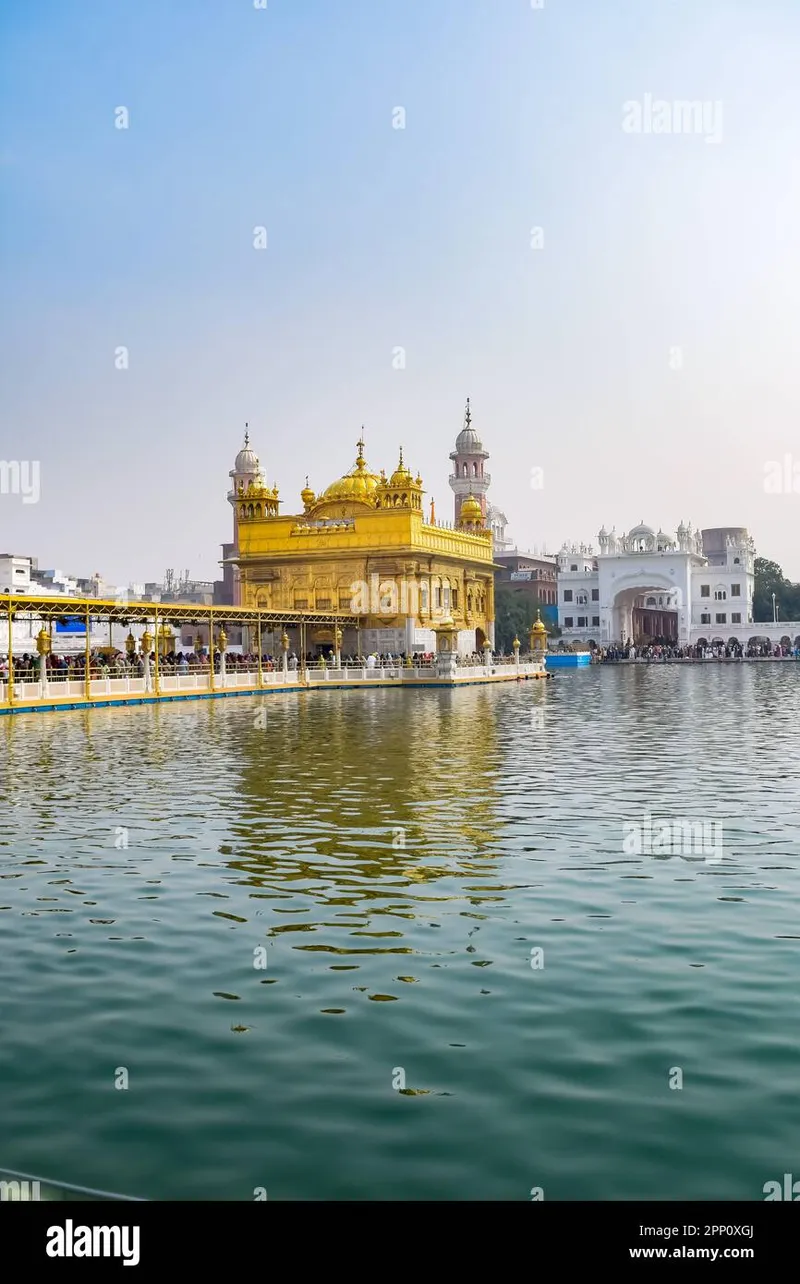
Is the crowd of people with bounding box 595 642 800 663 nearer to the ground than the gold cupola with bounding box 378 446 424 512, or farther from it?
nearer to the ground

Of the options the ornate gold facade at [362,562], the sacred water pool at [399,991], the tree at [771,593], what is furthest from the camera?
the tree at [771,593]

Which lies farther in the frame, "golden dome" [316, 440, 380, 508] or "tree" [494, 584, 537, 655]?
"tree" [494, 584, 537, 655]

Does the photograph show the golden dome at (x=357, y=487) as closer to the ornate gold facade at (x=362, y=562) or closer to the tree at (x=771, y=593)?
the ornate gold facade at (x=362, y=562)

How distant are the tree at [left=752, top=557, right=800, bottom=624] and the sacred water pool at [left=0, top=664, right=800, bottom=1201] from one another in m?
98.0

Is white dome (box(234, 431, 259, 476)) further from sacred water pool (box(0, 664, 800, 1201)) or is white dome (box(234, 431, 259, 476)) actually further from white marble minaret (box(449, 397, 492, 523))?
sacred water pool (box(0, 664, 800, 1201))

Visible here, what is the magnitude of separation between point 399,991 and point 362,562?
58.4 meters

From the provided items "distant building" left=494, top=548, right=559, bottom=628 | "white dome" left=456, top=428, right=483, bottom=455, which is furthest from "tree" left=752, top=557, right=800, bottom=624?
"white dome" left=456, top=428, right=483, bottom=455

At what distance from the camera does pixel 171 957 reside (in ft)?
26.0

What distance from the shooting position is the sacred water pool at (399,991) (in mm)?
4980

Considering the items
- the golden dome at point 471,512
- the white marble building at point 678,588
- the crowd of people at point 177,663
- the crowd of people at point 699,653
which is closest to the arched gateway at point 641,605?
the white marble building at point 678,588

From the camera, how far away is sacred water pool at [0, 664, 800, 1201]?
16.3 feet

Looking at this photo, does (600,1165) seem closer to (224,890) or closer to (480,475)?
(224,890)

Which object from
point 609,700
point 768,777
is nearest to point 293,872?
point 768,777

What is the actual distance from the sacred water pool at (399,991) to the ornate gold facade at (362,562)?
48.5 meters
